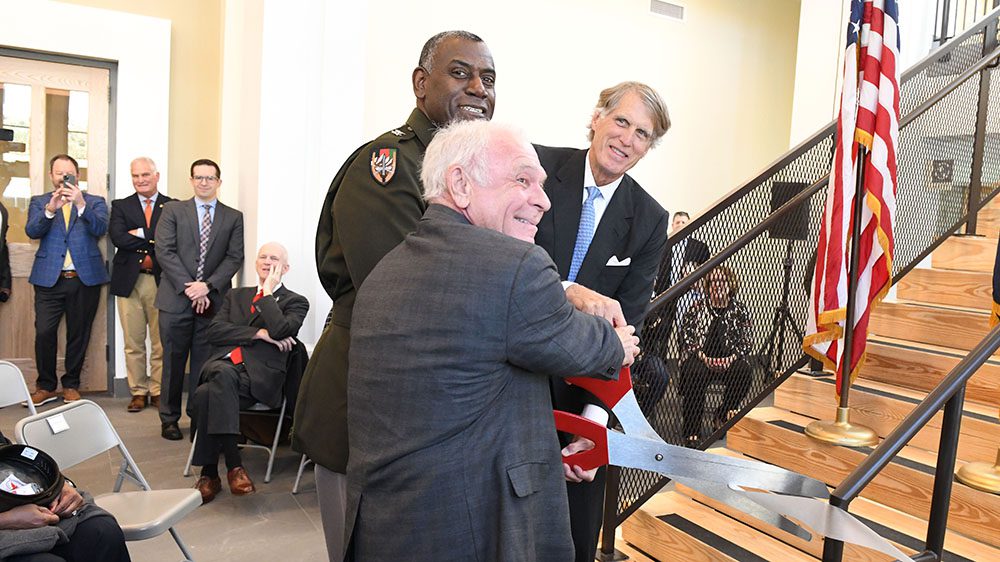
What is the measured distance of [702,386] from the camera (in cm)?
338

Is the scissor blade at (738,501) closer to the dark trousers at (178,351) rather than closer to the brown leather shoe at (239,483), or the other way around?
the brown leather shoe at (239,483)

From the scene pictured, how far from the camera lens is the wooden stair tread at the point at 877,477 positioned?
8.81ft

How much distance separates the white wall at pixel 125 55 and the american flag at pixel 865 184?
5.35 metres

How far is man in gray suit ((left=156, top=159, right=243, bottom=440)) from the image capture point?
5.55 m

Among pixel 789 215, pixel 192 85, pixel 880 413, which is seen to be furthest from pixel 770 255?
pixel 192 85

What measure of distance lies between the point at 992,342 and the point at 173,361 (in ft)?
16.5

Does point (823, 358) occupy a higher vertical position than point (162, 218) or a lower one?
lower

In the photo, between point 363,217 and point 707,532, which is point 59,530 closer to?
point 363,217

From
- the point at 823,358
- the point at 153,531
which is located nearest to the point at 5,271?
the point at 153,531

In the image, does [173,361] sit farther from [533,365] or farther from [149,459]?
[533,365]

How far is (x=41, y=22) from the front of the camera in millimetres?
5848

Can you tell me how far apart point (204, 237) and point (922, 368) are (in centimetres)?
477

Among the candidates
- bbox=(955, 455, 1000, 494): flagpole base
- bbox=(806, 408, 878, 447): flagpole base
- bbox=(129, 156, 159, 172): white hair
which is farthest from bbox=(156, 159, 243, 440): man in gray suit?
bbox=(955, 455, 1000, 494): flagpole base

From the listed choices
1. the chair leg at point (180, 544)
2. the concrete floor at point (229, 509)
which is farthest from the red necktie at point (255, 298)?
the chair leg at point (180, 544)
